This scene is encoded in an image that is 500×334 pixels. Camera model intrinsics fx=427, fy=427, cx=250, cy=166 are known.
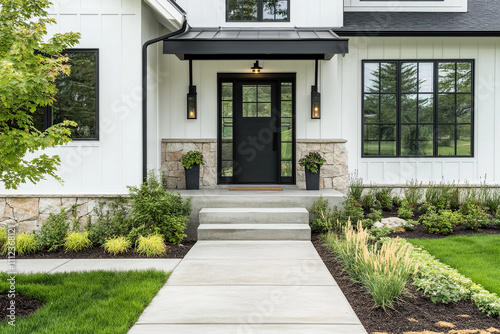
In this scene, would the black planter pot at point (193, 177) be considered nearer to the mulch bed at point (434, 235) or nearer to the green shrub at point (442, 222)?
the mulch bed at point (434, 235)

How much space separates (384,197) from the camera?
29.4 feet

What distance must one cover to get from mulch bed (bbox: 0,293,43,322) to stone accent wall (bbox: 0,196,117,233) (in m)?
2.88

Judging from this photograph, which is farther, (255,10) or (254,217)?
(255,10)

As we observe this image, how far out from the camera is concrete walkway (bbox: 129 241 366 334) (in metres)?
3.58

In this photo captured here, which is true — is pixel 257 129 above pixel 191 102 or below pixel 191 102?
below

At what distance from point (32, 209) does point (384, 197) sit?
264 inches

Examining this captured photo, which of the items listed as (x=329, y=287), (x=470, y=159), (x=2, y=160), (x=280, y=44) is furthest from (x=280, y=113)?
(x=2, y=160)

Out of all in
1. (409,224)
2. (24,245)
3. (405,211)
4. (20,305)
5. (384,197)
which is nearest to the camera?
(20,305)

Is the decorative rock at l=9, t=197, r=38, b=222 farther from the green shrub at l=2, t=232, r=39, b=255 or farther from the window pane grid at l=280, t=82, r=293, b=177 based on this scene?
the window pane grid at l=280, t=82, r=293, b=177

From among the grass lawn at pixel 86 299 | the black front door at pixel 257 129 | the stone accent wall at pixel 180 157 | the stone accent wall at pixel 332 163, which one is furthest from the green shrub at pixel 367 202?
the grass lawn at pixel 86 299

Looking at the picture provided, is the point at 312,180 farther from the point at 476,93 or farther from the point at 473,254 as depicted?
the point at 476,93

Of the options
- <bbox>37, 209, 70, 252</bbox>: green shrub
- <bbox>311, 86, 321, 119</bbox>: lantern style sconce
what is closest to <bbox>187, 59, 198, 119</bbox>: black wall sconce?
<bbox>311, 86, 321, 119</bbox>: lantern style sconce

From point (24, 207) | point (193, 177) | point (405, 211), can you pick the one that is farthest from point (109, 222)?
point (405, 211)

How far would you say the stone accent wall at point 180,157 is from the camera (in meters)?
9.18
